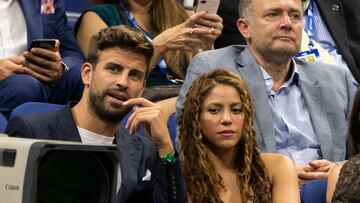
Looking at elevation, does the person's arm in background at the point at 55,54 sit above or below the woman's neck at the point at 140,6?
below

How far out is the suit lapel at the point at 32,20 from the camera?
4102 millimetres

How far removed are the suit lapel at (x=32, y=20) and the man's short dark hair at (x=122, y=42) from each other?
2.67 ft

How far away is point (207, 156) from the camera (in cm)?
348

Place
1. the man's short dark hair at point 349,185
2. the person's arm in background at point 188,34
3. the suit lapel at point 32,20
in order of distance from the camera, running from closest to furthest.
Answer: the man's short dark hair at point 349,185, the suit lapel at point 32,20, the person's arm in background at point 188,34

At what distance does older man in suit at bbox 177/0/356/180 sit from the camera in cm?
386

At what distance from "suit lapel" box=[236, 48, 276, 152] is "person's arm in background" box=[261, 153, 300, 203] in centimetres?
21

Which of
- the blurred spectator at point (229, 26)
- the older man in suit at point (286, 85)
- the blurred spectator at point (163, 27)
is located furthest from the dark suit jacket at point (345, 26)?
the blurred spectator at point (163, 27)

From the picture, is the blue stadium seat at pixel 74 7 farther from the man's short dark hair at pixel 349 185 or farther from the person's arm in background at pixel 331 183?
the man's short dark hair at pixel 349 185

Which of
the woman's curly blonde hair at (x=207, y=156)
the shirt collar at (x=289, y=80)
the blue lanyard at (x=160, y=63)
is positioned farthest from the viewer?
the blue lanyard at (x=160, y=63)

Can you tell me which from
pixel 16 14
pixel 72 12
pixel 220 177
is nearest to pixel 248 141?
pixel 220 177

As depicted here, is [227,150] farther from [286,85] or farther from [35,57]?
[35,57]

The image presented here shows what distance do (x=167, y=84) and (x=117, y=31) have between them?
3.66 ft

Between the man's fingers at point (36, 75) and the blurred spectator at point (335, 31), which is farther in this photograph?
the blurred spectator at point (335, 31)

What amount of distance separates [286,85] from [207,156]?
69 cm
